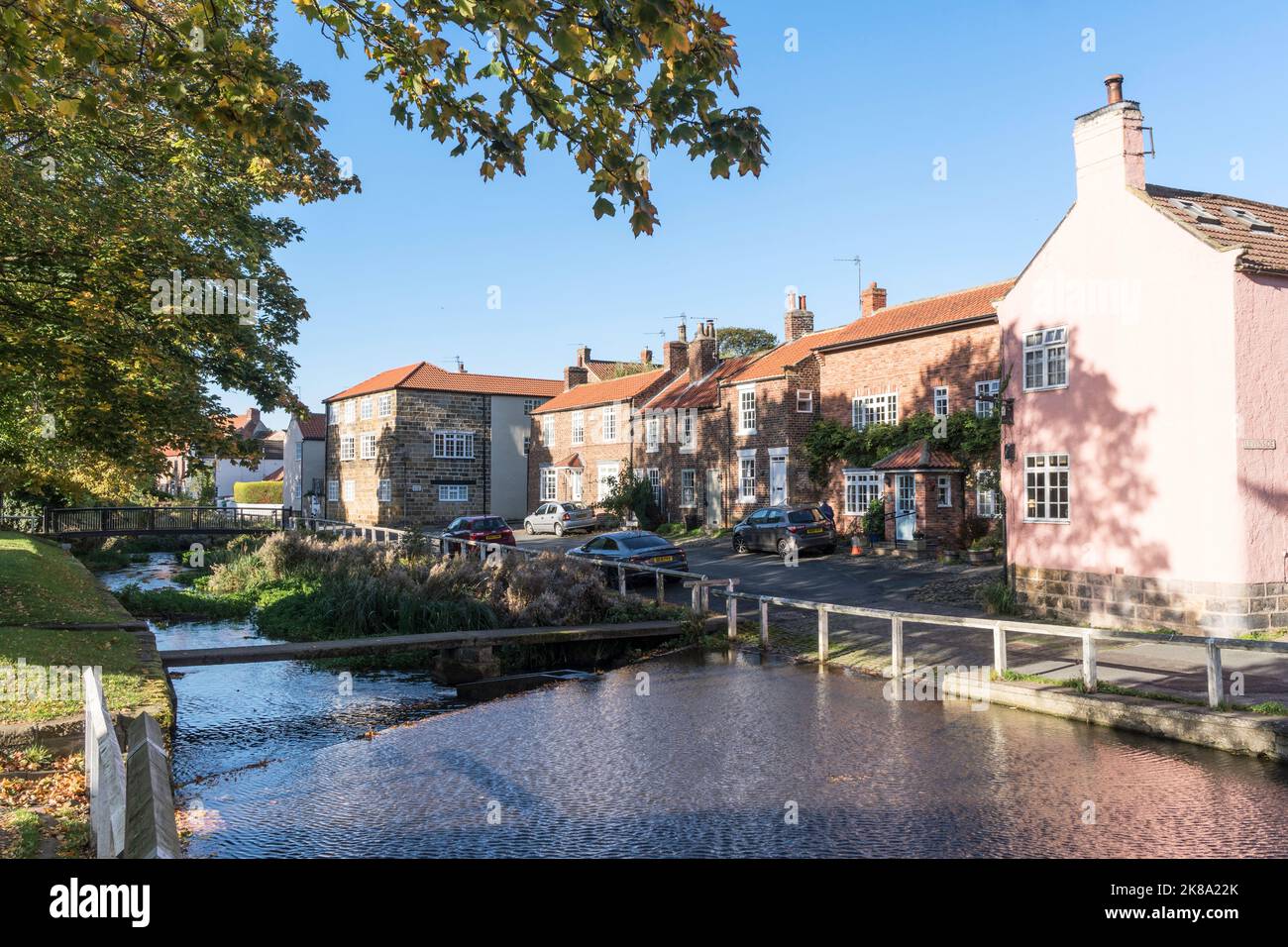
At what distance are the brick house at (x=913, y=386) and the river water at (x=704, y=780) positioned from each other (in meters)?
17.7

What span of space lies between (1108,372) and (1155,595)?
4.14 metres

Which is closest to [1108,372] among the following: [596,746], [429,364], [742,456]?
[596,746]

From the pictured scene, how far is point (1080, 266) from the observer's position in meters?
18.1

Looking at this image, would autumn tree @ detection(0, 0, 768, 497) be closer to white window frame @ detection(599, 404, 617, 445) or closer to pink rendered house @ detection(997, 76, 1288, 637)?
pink rendered house @ detection(997, 76, 1288, 637)

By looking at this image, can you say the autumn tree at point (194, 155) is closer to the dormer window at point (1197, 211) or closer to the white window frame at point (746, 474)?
the dormer window at point (1197, 211)

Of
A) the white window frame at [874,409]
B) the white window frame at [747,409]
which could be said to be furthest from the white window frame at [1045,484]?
the white window frame at [747,409]

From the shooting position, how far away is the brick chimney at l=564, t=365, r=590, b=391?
2245 inches

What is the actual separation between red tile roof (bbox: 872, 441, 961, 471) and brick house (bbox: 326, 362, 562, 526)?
94.7 ft

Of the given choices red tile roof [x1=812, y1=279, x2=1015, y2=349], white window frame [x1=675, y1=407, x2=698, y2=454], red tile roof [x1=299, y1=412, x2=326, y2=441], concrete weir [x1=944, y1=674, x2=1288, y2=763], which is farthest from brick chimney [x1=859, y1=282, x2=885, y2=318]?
red tile roof [x1=299, y1=412, x2=326, y2=441]

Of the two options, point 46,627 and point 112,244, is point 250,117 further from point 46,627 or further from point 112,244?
point 46,627

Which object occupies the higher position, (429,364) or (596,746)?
(429,364)
